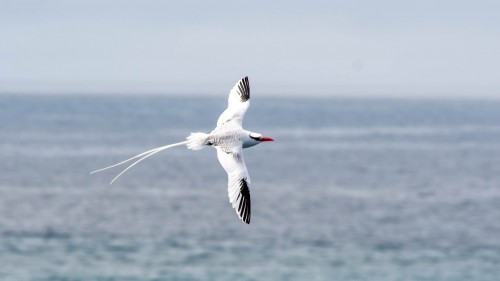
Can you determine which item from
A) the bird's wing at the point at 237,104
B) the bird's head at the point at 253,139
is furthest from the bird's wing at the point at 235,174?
the bird's wing at the point at 237,104

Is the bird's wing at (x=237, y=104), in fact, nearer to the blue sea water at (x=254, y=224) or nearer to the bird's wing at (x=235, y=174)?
the bird's wing at (x=235, y=174)

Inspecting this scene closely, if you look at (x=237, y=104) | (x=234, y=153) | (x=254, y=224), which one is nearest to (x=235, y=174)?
(x=234, y=153)

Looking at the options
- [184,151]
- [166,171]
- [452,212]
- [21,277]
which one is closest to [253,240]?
[21,277]

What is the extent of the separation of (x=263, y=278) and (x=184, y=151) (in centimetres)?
11642

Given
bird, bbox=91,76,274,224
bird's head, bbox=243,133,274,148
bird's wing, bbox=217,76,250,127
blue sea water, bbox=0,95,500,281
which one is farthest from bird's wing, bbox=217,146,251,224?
blue sea water, bbox=0,95,500,281

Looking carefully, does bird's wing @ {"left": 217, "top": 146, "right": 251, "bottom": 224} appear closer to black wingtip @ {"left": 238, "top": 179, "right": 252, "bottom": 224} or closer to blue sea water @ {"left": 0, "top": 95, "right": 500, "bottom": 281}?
black wingtip @ {"left": 238, "top": 179, "right": 252, "bottom": 224}

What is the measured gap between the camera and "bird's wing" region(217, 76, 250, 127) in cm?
2320

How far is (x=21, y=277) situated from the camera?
7206cm

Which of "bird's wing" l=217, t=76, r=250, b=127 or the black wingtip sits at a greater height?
"bird's wing" l=217, t=76, r=250, b=127

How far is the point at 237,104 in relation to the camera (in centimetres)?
2412

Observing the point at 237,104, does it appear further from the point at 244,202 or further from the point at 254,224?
the point at 254,224

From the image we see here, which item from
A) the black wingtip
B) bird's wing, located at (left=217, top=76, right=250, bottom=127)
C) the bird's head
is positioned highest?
bird's wing, located at (left=217, top=76, right=250, bottom=127)

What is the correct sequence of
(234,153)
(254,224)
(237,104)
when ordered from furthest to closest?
(254,224)
(237,104)
(234,153)

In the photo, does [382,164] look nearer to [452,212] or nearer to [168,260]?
[452,212]
